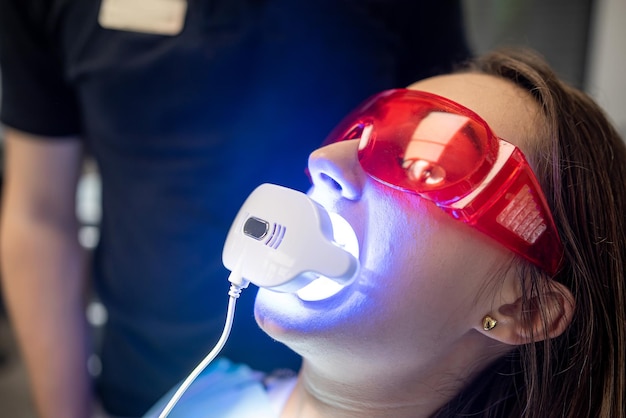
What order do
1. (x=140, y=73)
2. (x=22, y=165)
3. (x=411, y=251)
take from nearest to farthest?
1. (x=411, y=251)
2. (x=140, y=73)
3. (x=22, y=165)

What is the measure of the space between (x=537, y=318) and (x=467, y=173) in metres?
0.18

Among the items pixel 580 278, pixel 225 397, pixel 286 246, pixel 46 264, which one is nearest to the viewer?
pixel 286 246

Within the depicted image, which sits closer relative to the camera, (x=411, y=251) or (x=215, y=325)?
(x=411, y=251)

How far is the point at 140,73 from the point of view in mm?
820

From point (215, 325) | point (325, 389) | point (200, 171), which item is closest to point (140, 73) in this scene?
point (200, 171)

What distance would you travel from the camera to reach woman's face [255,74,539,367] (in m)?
0.57

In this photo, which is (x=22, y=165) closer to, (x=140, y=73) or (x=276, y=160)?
(x=140, y=73)

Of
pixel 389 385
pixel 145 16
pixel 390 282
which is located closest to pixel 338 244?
pixel 390 282

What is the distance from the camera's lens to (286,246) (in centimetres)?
51

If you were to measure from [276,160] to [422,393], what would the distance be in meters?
0.39

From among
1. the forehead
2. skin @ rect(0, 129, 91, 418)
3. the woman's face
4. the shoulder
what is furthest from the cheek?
skin @ rect(0, 129, 91, 418)

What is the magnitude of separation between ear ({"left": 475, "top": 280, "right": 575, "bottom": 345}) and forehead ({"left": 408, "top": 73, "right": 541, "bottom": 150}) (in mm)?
155

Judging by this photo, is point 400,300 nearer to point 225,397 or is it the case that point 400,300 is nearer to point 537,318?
point 537,318

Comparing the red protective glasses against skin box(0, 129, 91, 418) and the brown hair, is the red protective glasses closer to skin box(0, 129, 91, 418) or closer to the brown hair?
the brown hair
